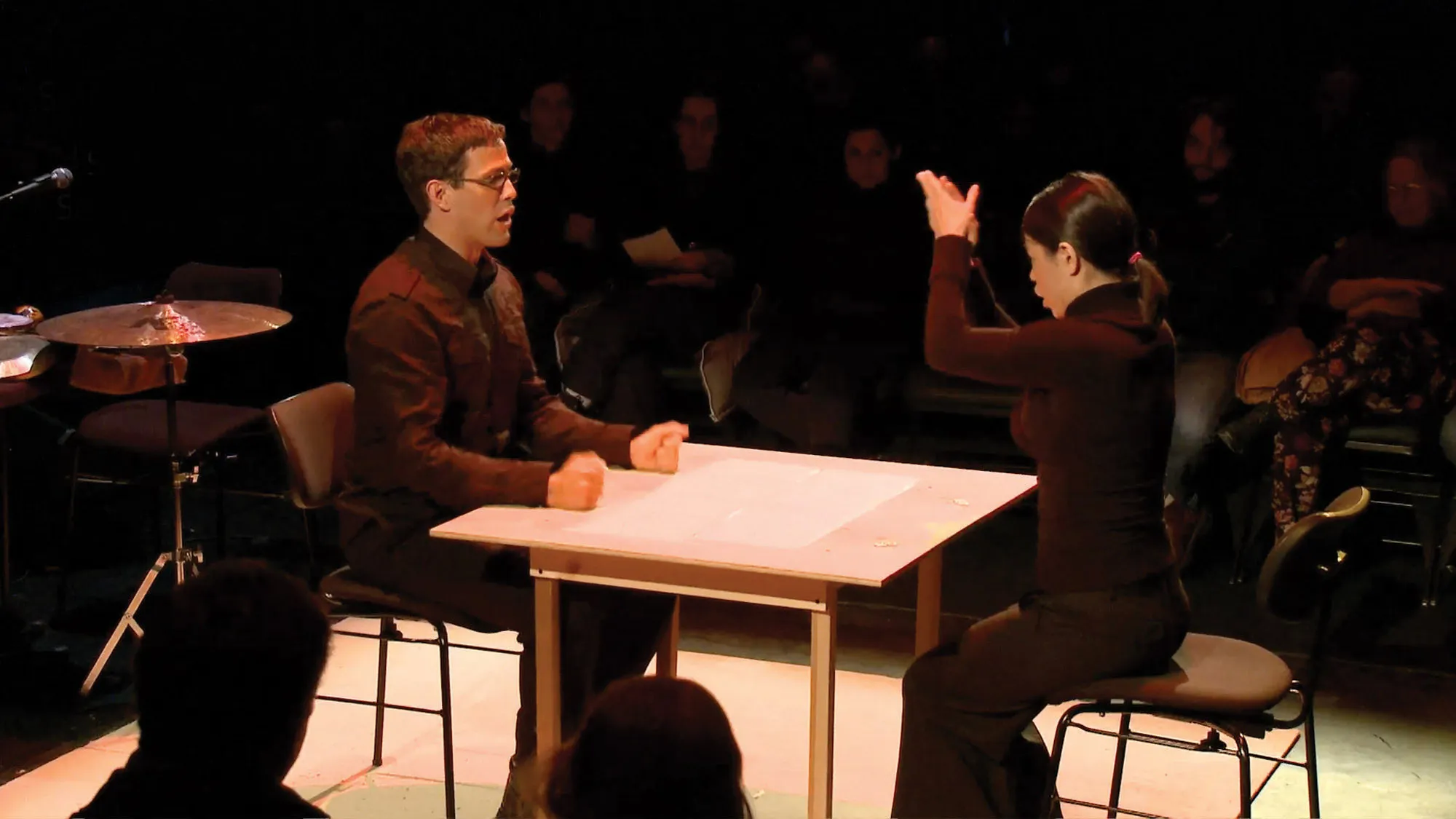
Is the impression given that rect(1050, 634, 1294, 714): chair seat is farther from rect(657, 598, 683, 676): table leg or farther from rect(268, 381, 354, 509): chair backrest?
rect(268, 381, 354, 509): chair backrest

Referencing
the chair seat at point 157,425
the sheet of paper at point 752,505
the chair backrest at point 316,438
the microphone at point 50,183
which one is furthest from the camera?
the chair seat at point 157,425

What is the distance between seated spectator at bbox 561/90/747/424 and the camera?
17.9 ft

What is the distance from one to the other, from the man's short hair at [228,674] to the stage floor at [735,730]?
5.33 feet

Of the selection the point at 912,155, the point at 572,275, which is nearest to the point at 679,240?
the point at 572,275

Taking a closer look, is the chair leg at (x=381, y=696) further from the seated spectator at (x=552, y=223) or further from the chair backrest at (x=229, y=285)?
the seated spectator at (x=552, y=223)

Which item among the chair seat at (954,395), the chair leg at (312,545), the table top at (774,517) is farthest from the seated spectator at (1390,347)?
the chair leg at (312,545)

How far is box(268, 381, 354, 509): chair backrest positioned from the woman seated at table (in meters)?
1.29

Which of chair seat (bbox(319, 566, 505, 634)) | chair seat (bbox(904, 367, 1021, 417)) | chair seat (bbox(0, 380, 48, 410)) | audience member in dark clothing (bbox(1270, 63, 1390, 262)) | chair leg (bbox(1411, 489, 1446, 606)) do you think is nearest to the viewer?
chair seat (bbox(319, 566, 505, 634))

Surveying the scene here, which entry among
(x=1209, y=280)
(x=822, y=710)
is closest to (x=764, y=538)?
(x=822, y=710)

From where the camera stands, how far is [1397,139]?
16.2ft

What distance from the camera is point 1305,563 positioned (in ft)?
9.09

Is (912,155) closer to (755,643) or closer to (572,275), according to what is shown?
(572,275)

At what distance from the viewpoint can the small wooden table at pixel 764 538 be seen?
8.86 ft

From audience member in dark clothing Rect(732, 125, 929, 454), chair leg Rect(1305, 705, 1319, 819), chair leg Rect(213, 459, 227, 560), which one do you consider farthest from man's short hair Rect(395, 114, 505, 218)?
audience member in dark clothing Rect(732, 125, 929, 454)
